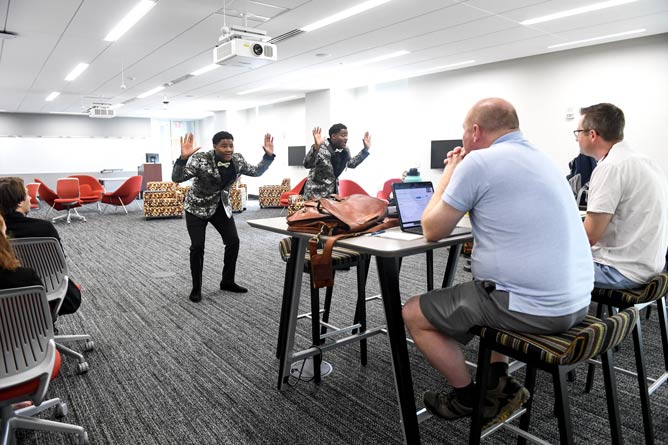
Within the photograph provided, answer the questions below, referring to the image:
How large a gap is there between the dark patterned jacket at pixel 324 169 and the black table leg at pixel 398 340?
3.03 meters

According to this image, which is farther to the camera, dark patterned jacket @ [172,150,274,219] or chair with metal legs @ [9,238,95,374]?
dark patterned jacket @ [172,150,274,219]

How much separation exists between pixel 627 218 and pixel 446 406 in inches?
47.3

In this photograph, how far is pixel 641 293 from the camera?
2045 mm

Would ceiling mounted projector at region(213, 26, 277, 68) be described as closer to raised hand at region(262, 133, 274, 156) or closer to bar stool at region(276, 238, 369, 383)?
raised hand at region(262, 133, 274, 156)

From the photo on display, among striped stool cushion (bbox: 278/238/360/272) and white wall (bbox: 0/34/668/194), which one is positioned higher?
white wall (bbox: 0/34/668/194)

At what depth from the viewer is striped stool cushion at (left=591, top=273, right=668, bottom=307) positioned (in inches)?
80.3

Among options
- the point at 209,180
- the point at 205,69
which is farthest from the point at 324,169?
the point at 205,69

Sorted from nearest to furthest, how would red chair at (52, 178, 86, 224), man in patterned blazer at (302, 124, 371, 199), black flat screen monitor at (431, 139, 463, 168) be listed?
man in patterned blazer at (302, 124, 371, 199) → black flat screen monitor at (431, 139, 463, 168) → red chair at (52, 178, 86, 224)

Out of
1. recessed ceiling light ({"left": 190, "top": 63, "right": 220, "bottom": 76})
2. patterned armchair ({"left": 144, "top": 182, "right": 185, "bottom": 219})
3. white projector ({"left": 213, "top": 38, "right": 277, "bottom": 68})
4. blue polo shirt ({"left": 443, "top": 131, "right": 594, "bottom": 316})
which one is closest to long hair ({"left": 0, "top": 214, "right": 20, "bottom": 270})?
blue polo shirt ({"left": 443, "top": 131, "right": 594, "bottom": 316})

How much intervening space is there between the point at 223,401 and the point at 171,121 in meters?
18.5

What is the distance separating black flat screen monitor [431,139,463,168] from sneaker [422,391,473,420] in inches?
297

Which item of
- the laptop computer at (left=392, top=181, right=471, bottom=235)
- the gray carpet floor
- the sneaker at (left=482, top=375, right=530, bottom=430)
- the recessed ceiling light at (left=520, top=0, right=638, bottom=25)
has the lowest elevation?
the gray carpet floor

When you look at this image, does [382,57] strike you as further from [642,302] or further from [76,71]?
[642,302]

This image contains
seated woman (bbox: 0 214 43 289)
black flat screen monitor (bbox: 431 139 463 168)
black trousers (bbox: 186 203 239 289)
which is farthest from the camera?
black flat screen monitor (bbox: 431 139 463 168)
